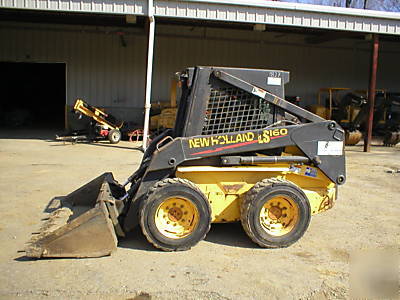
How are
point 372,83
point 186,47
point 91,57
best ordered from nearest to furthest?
point 372,83
point 91,57
point 186,47

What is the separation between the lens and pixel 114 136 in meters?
13.2

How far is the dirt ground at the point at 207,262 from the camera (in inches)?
141

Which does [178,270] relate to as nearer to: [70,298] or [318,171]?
[70,298]

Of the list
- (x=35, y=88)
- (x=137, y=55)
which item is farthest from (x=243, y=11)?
(x=35, y=88)

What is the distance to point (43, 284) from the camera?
3.62 metres

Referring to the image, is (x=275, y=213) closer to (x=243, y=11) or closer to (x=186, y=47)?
(x=243, y=11)

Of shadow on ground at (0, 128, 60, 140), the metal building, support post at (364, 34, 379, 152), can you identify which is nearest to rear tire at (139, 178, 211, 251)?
the metal building

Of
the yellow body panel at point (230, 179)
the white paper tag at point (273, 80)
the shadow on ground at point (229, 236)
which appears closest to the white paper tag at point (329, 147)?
the yellow body panel at point (230, 179)

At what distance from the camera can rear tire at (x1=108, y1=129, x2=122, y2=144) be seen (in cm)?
1313

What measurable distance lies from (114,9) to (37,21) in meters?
6.51

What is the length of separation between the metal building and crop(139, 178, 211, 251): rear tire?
7.04m

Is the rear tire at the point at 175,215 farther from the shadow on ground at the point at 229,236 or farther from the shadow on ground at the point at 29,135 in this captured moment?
the shadow on ground at the point at 29,135

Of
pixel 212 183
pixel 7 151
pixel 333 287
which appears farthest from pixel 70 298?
pixel 7 151

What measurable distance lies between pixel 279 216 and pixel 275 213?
6cm
